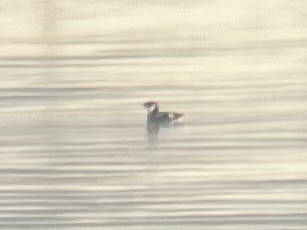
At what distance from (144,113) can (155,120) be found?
2 centimetres

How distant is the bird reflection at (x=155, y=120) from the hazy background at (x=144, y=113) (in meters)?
0.01

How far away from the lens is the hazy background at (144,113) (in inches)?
32.5

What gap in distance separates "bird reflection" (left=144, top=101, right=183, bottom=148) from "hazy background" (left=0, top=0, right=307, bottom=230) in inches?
0.4

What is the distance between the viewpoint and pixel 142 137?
85cm

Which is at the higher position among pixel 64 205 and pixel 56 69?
pixel 56 69

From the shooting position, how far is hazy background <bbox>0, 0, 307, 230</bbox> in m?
0.83

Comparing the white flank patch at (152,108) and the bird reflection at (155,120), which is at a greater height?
the white flank patch at (152,108)

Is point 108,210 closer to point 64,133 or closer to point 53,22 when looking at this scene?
point 64,133

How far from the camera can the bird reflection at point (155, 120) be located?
84 centimetres

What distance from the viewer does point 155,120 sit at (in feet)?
2.77

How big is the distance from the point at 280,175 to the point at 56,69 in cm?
32

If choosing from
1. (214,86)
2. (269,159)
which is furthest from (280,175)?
(214,86)

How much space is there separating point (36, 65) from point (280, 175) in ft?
1.15

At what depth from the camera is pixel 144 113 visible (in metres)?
0.84
